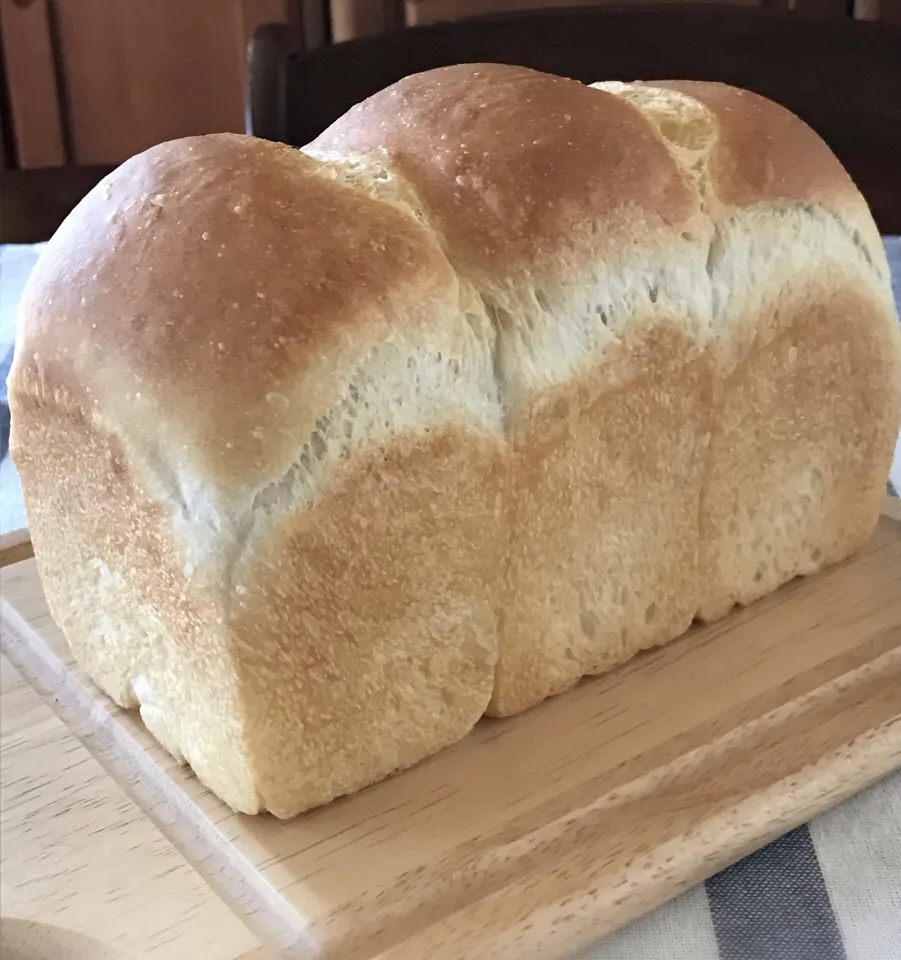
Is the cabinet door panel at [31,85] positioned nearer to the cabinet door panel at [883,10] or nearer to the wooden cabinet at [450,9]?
the wooden cabinet at [450,9]

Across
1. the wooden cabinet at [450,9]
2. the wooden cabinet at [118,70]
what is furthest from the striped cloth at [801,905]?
the wooden cabinet at [118,70]

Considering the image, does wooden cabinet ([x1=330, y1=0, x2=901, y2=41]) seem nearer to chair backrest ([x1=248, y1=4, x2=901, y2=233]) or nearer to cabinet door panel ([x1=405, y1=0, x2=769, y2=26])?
cabinet door panel ([x1=405, y1=0, x2=769, y2=26])

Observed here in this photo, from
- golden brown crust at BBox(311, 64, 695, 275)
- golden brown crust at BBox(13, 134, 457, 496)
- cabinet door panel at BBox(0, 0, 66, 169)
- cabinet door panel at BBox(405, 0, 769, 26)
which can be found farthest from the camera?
cabinet door panel at BBox(0, 0, 66, 169)

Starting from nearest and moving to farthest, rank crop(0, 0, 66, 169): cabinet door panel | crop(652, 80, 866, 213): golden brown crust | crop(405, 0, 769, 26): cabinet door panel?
crop(652, 80, 866, 213): golden brown crust → crop(405, 0, 769, 26): cabinet door panel → crop(0, 0, 66, 169): cabinet door panel

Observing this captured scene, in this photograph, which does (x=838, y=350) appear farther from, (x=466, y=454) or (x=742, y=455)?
(x=466, y=454)

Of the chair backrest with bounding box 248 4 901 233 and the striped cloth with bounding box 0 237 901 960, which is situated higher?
the chair backrest with bounding box 248 4 901 233

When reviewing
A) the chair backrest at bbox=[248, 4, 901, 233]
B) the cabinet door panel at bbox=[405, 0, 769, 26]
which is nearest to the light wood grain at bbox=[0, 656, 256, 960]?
the chair backrest at bbox=[248, 4, 901, 233]

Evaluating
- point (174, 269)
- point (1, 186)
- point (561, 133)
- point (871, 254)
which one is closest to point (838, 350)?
point (871, 254)
